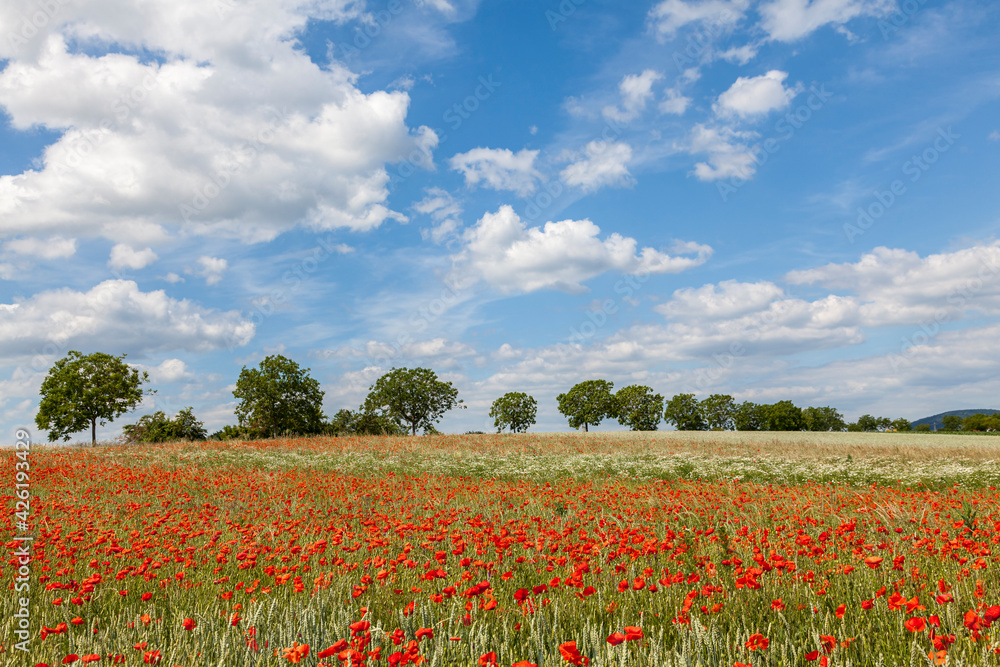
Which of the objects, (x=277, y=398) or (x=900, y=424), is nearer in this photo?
(x=277, y=398)

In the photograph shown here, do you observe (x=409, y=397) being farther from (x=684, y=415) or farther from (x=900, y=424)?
(x=900, y=424)

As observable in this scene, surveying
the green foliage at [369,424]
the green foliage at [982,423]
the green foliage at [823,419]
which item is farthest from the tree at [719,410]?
the green foliage at [369,424]

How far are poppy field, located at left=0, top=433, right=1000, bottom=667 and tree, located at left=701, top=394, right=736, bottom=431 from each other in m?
97.2

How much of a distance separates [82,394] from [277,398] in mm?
16258

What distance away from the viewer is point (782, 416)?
109 metres

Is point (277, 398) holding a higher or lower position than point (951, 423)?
higher

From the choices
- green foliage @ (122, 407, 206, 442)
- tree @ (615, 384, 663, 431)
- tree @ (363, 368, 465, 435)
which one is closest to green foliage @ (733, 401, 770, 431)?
tree @ (615, 384, 663, 431)

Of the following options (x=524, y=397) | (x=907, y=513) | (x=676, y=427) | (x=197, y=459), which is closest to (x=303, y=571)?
(x=907, y=513)

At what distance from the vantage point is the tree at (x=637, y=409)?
3506 inches

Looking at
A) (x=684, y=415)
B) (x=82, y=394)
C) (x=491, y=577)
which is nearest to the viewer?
(x=491, y=577)

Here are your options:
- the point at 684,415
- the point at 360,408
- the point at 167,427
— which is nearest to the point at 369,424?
the point at 360,408

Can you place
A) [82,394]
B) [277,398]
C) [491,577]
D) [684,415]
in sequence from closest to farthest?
[491,577] → [82,394] → [277,398] → [684,415]

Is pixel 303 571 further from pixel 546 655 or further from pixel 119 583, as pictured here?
pixel 546 655

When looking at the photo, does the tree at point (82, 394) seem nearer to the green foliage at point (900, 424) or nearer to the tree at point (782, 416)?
the tree at point (782, 416)
